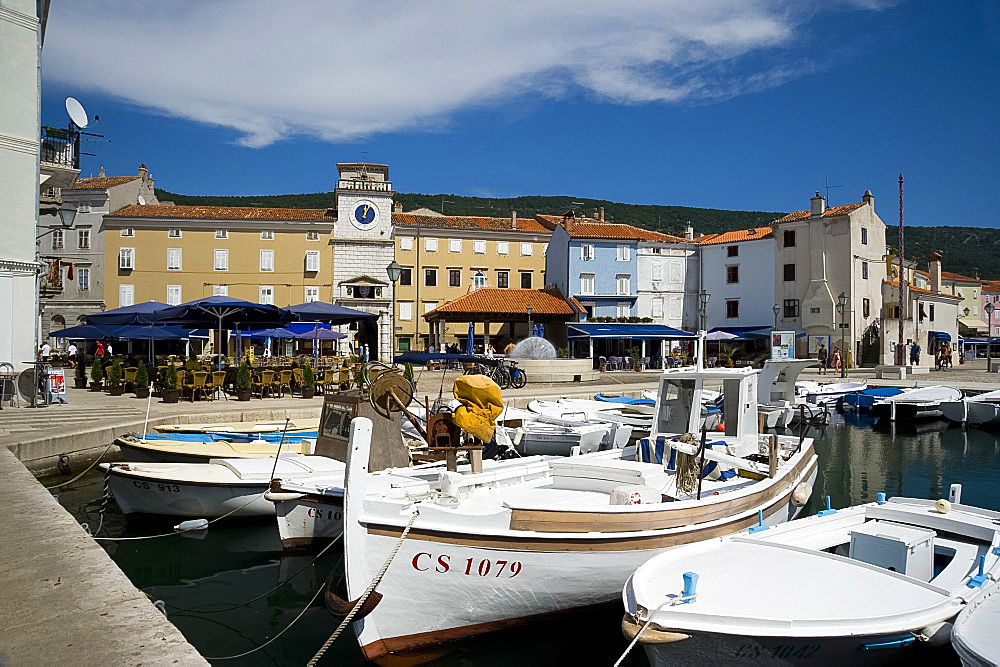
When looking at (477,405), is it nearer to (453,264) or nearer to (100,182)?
(453,264)

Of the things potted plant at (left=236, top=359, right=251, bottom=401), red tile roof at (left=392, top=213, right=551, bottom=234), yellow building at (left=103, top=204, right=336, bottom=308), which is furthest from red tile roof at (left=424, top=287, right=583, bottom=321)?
potted plant at (left=236, top=359, right=251, bottom=401)

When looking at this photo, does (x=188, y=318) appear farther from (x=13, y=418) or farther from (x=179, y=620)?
(x=179, y=620)

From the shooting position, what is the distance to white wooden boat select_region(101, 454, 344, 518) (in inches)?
420

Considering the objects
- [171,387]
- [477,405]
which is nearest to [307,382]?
[171,387]

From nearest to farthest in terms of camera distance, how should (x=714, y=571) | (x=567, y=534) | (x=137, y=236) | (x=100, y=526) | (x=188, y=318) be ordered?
(x=714, y=571) < (x=567, y=534) < (x=100, y=526) < (x=188, y=318) < (x=137, y=236)

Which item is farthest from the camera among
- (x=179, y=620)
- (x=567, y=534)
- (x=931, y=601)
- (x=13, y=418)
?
(x=13, y=418)

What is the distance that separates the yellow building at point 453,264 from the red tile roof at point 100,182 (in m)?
18.0

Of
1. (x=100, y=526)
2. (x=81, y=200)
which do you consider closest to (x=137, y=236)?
(x=81, y=200)

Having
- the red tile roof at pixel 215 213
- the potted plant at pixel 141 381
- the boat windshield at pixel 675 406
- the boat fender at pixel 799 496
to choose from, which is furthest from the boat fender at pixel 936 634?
the red tile roof at pixel 215 213

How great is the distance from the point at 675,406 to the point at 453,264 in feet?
124

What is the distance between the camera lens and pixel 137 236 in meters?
43.4

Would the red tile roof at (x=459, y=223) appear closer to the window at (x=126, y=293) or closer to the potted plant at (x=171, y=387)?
the window at (x=126, y=293)

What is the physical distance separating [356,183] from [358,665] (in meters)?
41.1

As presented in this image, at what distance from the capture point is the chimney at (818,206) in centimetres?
4353
